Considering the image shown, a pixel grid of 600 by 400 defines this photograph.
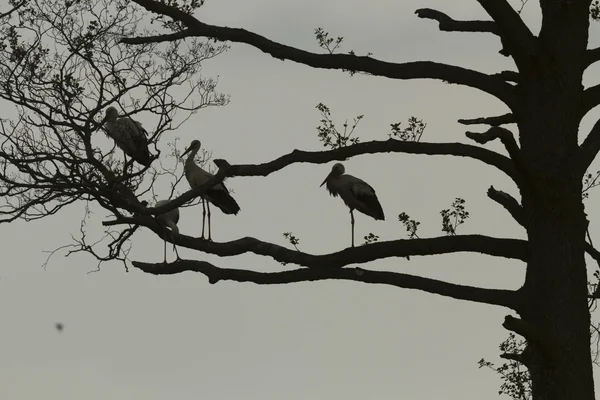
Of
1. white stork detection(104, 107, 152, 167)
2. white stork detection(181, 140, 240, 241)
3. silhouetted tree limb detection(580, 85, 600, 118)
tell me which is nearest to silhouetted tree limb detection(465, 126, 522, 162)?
silhouetted tree limb detection(580, 85, 600, 118)

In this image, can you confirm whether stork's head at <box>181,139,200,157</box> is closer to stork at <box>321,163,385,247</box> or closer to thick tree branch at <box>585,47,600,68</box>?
stork at <box>321,163,385,247</box>

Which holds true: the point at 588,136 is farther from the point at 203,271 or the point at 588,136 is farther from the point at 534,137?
the point at 203,271

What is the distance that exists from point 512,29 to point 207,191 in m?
5.73

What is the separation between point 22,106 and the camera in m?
13.3

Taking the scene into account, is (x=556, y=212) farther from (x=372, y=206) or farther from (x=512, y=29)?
(x=372, y=206)

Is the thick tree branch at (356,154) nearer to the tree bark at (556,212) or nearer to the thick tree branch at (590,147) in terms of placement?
the tree bark at (556,212)

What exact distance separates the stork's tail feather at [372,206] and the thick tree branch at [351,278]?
5.00 m

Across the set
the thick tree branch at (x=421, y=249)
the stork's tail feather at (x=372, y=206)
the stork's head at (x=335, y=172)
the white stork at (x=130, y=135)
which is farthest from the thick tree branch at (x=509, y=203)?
the stork's head at (x=335, y=172)

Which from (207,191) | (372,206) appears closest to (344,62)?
(207,191)

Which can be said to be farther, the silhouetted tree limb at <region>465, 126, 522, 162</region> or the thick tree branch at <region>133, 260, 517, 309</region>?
the thick tree branch at <region>133, 260, 517, 309</region>

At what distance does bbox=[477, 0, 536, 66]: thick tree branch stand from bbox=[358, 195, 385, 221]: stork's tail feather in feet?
18.2

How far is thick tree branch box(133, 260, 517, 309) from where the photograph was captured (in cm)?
1130

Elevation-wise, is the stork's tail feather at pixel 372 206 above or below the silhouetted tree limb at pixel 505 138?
above

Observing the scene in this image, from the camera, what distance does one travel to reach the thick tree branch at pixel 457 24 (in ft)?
39.4
